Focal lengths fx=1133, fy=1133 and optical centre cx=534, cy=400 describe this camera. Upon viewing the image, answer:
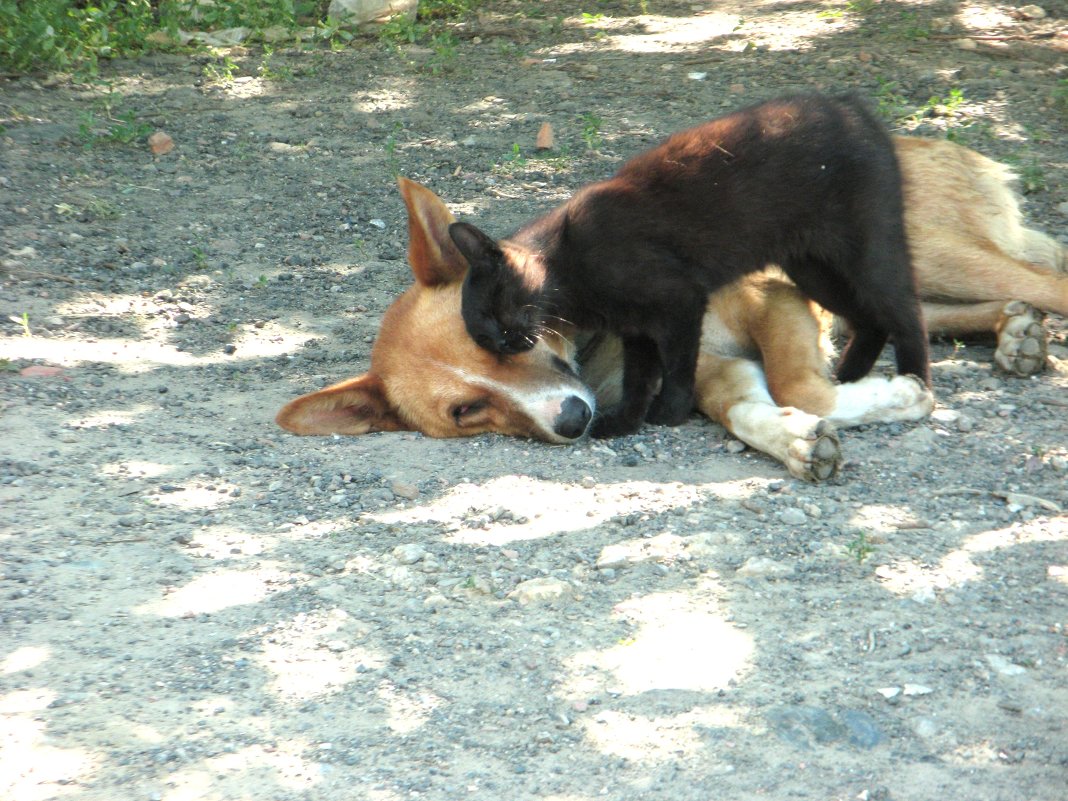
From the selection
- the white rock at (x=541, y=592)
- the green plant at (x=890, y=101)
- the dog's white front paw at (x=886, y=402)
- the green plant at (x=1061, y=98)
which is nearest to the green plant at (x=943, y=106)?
the green plant at (x=890, y=101)

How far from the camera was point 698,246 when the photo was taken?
16.0 feet

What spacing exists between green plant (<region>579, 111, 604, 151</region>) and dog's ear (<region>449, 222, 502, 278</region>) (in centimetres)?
301

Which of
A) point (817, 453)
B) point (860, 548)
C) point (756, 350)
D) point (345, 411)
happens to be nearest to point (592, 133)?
point (756, 350)

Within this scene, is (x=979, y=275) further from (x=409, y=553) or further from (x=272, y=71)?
(x=272, y=71)

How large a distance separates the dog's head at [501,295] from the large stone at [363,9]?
5.32m

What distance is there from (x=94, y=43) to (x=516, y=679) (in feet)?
24.3

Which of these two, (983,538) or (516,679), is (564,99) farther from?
(516,679)

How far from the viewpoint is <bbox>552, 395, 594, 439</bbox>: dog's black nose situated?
15.7ft

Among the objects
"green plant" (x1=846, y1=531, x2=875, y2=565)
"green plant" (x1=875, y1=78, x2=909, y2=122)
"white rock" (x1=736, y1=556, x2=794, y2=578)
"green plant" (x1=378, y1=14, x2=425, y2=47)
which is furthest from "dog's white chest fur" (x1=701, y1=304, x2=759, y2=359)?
"green plant" (x1=378, y1=14, x2=425, y2=47)

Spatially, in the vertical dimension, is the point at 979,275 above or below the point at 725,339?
above

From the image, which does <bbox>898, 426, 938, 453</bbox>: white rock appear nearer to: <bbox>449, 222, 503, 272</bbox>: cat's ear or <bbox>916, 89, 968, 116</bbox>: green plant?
<bbox>449, 222, 503, 272</bbox>: cat's ear

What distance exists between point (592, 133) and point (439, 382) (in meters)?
3.15

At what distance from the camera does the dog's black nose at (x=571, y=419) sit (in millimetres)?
4789

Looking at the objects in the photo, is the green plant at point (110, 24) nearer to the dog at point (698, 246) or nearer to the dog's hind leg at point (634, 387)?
the dog at point (698, 246)
